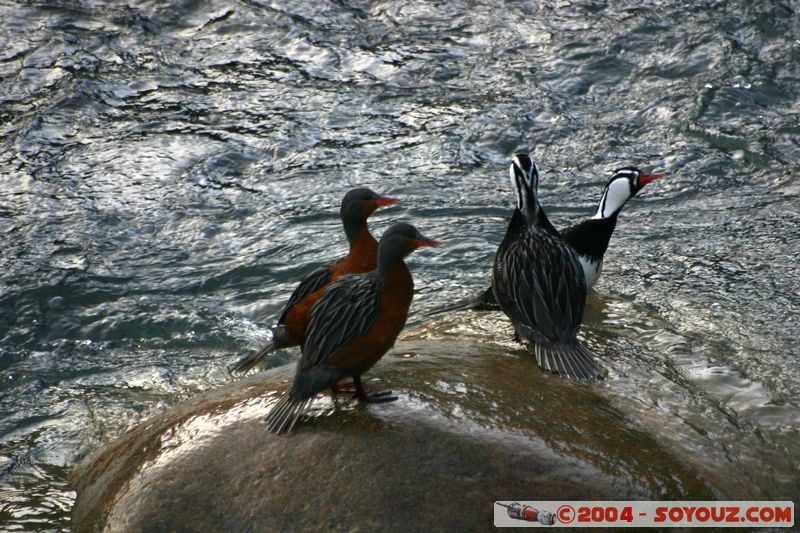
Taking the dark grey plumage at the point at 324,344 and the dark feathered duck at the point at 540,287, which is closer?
→ the dark grey plumage at the point at 324,344

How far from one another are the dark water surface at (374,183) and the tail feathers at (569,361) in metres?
0.18

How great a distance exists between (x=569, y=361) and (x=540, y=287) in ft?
2.16

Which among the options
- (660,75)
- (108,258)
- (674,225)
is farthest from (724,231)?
(108,258)

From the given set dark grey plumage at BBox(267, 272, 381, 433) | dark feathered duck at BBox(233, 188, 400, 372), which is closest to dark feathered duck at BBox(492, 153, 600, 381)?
dark feathered duck at BBox(233, 188, 400, 372)

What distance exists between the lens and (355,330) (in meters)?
4.50

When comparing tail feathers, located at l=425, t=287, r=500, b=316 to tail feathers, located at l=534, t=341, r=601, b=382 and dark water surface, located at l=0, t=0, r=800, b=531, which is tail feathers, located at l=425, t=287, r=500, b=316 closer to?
dark water surface, located at l=0, t=0, r=800, b=531

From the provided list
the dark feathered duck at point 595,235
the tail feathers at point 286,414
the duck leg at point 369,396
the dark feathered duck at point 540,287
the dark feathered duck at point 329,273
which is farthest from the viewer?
the dark feathered duck at point 595,235

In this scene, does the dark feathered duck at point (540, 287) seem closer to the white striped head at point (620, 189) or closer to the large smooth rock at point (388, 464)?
the large smooth rock at point (388, 464)

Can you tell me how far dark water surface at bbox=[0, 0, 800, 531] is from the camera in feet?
20.4

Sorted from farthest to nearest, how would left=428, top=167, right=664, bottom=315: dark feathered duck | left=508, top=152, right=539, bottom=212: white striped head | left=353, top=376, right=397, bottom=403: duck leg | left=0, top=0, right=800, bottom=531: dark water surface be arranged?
left=428, top=167, right=664, bottom=315: dark feathered duck → left=508, top=152, right=539, bottom=212: white striped head → left=0, top=0, right=800, bottom=531: dark water surface → left=353, top=376, right=397, bottom=403: duck leg

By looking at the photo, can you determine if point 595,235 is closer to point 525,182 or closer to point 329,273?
point 525,182

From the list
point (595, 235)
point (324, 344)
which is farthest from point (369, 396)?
point (595, 235)

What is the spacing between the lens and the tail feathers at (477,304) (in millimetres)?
6832

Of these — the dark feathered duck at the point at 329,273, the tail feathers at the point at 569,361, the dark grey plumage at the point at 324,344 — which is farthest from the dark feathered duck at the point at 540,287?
the dark grey plumage at the point at 324,344
